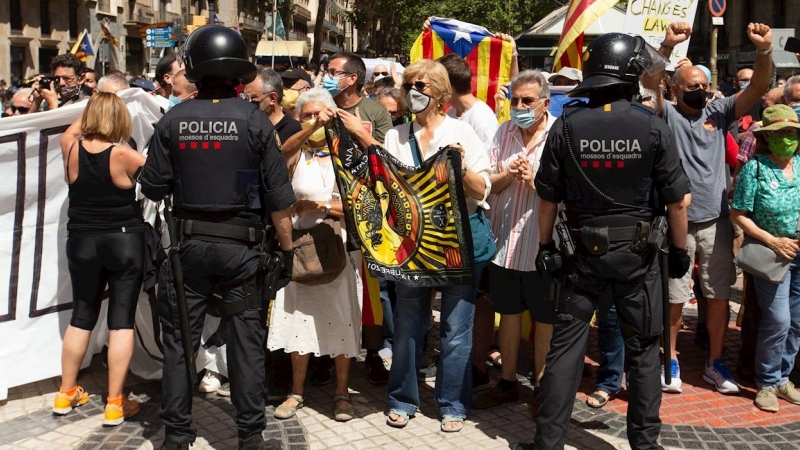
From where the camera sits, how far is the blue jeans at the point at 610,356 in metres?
A: 5.42

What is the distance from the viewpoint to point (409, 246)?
4934 mm

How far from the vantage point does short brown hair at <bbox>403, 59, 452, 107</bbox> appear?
4.85 metres

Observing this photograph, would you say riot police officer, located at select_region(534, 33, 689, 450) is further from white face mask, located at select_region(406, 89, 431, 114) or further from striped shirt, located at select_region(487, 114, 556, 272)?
white face mask, located at select_region(406, 89, 431, 114)

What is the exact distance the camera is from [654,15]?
8031 millimetres

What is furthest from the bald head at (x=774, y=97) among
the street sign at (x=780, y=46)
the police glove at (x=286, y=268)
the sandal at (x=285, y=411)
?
the street sign at (x=780, y=46)

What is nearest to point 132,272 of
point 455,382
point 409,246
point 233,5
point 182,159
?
point 182,159

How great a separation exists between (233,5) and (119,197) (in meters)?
59.9

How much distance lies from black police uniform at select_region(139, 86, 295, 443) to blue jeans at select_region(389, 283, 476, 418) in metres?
0.92

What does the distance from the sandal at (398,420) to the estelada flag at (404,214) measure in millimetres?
801

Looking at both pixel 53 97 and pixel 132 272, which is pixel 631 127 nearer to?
pixel 132 272

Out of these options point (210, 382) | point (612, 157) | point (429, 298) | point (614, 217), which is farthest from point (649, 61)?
point (210, 382)

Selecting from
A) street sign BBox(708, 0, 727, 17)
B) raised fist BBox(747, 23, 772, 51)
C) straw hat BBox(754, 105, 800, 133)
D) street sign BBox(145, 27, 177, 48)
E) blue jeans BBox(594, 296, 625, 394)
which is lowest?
blue jeans BBox(594, 296, 625, 394)

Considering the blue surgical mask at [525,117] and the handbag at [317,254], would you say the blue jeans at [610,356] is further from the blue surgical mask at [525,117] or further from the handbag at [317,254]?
the handbag at [317,254]

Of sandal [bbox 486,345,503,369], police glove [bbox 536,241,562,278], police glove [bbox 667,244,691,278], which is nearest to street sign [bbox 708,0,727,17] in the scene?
sandal [bbox 486,345,503,369]
